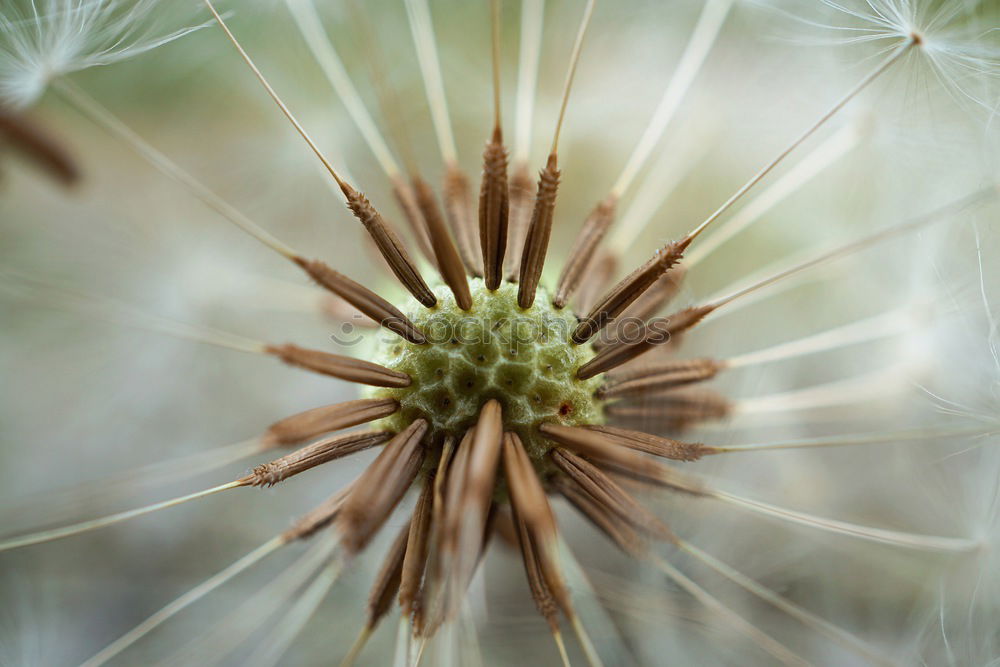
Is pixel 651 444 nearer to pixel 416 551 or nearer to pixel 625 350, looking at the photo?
pixel 625 350

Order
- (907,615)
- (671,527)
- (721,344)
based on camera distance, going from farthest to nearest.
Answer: (721,344) → (907,615) → (671,527)

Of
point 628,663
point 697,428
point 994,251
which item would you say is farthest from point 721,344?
point 628,663

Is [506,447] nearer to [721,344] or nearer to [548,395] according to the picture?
[548,395]

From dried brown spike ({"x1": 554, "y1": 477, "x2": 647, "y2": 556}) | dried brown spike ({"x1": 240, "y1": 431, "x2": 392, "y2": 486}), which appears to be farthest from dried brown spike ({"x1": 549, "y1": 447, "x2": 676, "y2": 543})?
dried brown spike ({"x1": 240, "y1": 431, "x2": 392, "y2": 486})

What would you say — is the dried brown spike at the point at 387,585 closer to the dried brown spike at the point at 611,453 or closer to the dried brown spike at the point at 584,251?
the dried brown spike at the point at 611,453

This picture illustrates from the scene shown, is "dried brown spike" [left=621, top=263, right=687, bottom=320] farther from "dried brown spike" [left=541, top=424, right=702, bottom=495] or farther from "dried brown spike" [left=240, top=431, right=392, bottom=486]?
"dried brown spike" [left=240, top=431, right=392, bottom=486]
